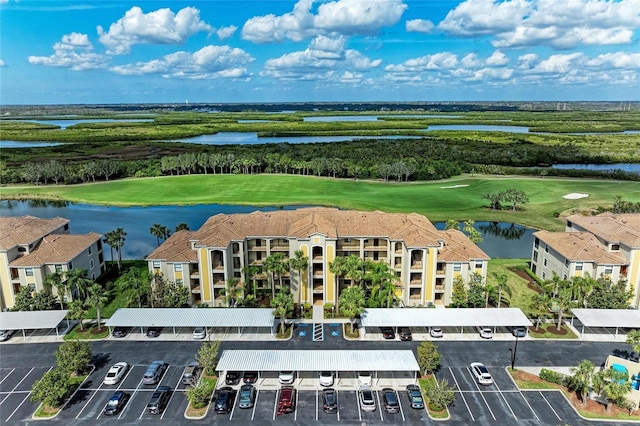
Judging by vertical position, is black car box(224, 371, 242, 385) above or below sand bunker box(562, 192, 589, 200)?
below

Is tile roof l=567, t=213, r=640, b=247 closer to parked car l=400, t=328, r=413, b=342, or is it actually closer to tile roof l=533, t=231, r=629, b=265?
tile roof l=533, t=231, r=629, b=265

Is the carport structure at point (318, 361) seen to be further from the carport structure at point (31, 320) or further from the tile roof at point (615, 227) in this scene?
the tile roof at point (615, 227)

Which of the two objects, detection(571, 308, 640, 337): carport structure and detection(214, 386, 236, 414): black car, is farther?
detection(571, 308, 640, 337): carport structure

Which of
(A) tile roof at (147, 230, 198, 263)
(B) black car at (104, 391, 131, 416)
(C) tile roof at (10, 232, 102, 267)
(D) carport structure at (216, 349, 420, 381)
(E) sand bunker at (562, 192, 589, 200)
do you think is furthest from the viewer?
(E) sand bunker at (562, 192, 589, 200)

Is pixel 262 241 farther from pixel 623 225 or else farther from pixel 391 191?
pixel 391 191

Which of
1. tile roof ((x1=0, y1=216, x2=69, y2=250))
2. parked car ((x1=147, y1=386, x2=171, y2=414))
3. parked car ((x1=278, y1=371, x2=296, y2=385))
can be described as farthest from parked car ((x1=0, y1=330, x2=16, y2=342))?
parked car ((x1=278, y1=371, x2=296, y2=385))

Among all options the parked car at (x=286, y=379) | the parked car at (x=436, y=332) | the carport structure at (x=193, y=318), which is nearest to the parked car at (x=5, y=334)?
the carport structure at (x=193, y=318)

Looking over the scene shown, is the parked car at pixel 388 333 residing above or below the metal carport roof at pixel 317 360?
below

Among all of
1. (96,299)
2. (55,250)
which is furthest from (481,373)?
(55,250)
